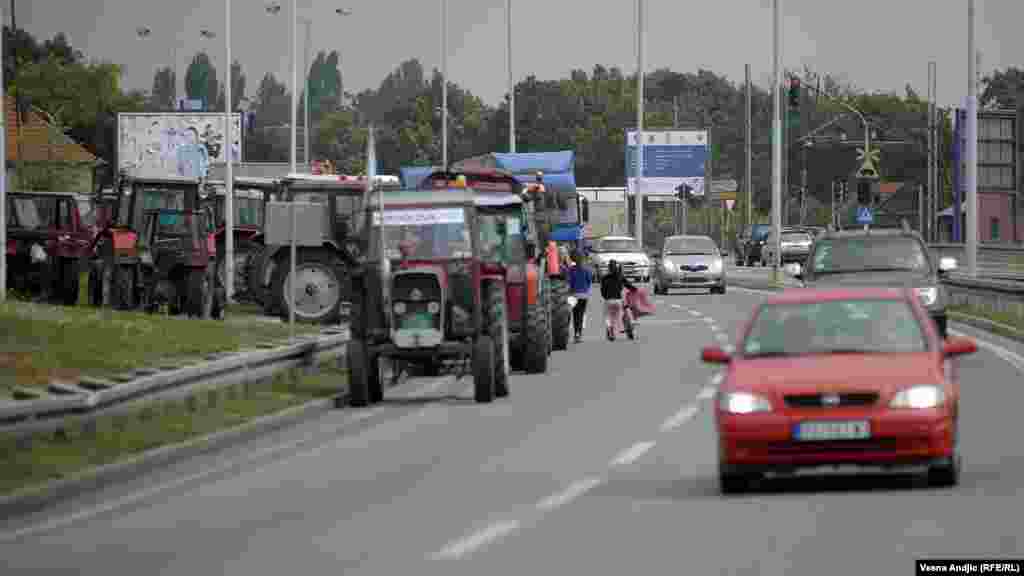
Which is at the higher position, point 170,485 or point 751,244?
point 170,485

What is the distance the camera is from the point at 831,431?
1595cm

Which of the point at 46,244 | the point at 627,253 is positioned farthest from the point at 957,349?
the point at 627,253

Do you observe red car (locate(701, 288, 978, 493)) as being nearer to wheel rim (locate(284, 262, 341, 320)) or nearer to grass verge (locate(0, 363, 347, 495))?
grass verge (locate(0, 363, 347, 495))

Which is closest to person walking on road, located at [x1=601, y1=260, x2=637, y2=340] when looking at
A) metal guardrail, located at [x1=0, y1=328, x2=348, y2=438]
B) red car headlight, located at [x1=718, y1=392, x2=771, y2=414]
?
metal guardrail, located at [x1=0, y1=328, x2=348, y2=438]

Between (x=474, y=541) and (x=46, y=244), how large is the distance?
110 feet

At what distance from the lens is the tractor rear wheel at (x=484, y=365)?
90.4 ft

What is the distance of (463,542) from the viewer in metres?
13.9

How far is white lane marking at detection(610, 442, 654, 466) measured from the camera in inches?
777

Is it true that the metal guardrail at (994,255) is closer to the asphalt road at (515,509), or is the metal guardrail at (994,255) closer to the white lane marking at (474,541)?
the asphalt road at (515,509)

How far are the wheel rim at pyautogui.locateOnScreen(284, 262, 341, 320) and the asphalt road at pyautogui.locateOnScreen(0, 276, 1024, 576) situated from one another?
14.3 meters

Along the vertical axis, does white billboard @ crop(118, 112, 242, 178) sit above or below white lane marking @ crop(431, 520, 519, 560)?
above

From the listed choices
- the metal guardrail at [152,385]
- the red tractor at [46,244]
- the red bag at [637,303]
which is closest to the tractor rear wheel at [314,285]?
the red bag at [637,303]

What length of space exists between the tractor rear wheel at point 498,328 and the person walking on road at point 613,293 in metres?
12.4

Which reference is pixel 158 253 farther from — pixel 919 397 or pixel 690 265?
pixel 919 397
